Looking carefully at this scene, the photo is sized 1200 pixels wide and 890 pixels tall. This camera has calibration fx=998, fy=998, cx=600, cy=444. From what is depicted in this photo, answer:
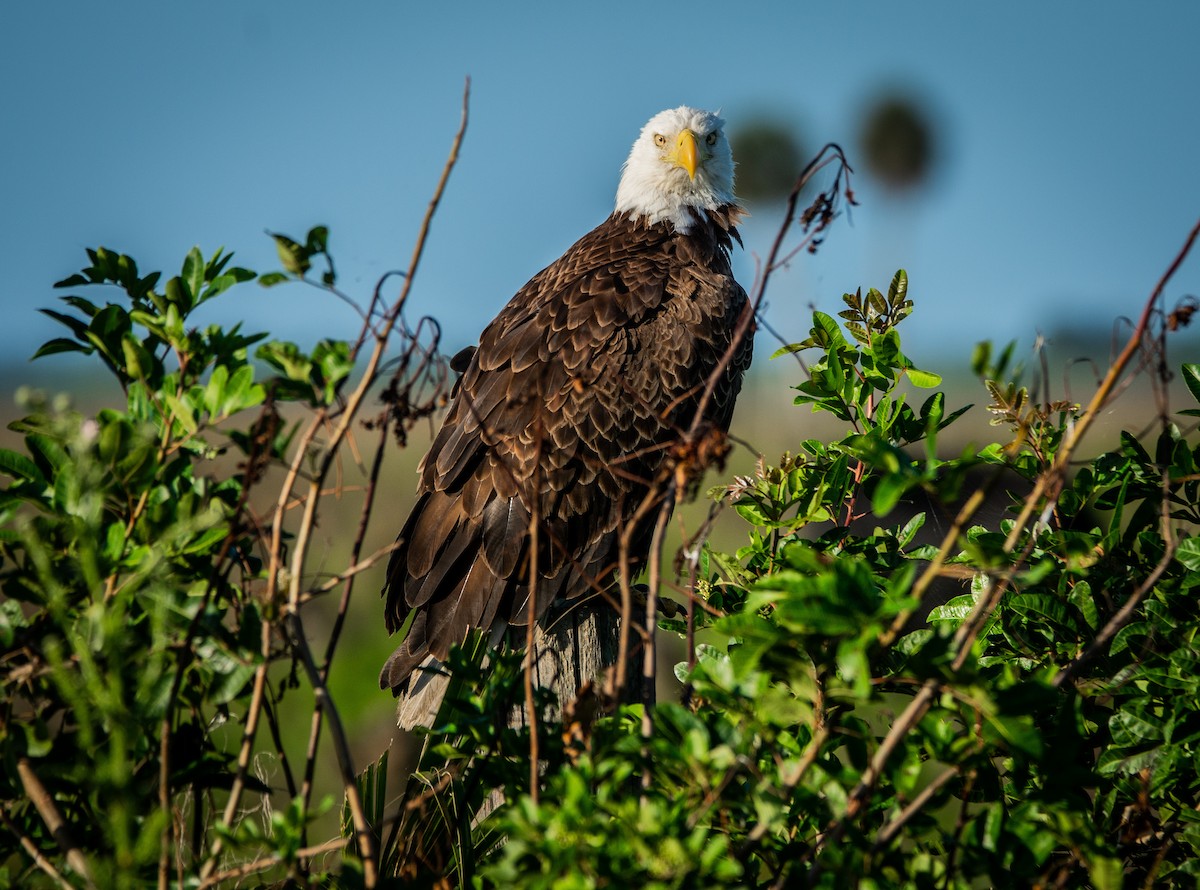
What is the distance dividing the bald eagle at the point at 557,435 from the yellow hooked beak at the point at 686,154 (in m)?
0.70

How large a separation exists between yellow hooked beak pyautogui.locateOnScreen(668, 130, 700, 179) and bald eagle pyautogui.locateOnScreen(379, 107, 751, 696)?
0.70 m

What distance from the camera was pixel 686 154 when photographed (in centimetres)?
553

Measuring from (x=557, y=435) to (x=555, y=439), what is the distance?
0.02 metres

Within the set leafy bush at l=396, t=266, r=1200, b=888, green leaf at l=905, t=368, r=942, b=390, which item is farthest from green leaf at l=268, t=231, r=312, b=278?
green leaf at l=905, t=368, r=942, b=390

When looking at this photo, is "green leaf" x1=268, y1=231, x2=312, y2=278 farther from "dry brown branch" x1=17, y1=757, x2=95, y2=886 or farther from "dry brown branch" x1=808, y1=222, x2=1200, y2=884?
"dry brown branch" x1=808, y1=222, x2=1200, y2=884

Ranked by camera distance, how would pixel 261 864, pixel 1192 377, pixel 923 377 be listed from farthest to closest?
pixel 923 377
pixel 1192 377
pixel 261 864

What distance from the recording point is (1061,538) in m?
2.49

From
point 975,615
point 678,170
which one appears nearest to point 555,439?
point 678,170

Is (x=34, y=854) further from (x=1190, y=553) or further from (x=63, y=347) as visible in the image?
(x=1190, y=553)

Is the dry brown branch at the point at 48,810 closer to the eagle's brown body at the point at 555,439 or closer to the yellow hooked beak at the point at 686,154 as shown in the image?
the eagle's brown body at the point at 555,439

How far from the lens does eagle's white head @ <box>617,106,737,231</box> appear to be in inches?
219

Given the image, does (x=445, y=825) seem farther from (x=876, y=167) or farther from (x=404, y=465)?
(x=876, y=167)

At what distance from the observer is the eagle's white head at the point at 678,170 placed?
5.56 m

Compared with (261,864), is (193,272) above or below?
above
